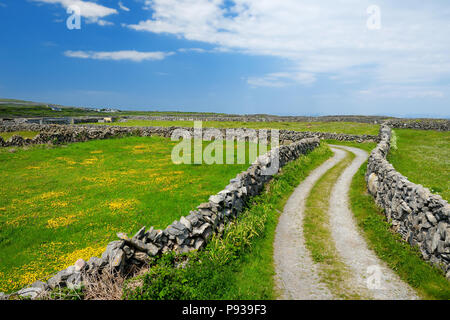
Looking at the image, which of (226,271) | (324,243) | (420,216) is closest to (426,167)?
(420,216)

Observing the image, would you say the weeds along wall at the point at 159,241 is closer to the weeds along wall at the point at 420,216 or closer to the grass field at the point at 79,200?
the grass field at the point at 79,200

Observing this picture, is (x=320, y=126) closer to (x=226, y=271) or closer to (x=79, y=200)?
(x=79, y=200)

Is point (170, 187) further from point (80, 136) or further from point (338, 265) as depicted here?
point (80, 136)

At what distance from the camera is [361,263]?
992 cm

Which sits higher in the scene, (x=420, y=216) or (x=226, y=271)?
(x=420, y=216)

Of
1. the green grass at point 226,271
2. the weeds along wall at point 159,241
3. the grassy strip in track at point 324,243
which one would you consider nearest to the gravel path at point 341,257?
the grassy strip in track at point 324,243

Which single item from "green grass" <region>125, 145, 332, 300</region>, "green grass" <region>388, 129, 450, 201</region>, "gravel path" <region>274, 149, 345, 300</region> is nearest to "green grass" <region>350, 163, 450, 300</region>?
"gravel path" <region>274, 149, 345, 300</region>

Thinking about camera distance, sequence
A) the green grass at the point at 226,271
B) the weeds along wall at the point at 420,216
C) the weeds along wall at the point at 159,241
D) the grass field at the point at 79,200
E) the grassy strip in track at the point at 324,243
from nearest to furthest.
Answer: the weeds along wall at the point at 159,241, the green grass at the point at 226,271, the grassy strip in track at the point at 324,243, the weeds along wall at the point at 420,216, the grass field at the point at 79,200

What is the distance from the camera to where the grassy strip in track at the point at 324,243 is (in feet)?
28.3

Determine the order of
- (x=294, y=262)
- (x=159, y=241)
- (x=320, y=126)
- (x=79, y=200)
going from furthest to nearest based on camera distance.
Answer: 1. (x=320, y=126)
2. (x=79, y=200)
3. (x=294, y=262)
4. (x=159, y=241)

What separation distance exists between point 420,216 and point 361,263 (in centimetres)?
313

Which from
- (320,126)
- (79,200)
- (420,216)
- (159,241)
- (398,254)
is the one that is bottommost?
(398,254)

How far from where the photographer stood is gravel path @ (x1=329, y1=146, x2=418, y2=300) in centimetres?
821

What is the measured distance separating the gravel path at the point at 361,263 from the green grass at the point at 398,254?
0.30 metres
